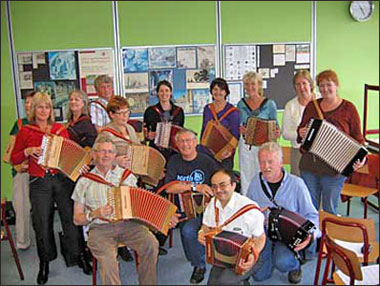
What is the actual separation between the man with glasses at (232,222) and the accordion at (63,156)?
3.62 ft

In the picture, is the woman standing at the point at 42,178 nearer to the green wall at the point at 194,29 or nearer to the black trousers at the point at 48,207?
the black trousers at the point at 48,207

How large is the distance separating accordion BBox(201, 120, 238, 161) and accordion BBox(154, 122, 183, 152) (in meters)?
0.27

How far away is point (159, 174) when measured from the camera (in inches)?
160

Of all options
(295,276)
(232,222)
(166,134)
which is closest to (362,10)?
(166,134)

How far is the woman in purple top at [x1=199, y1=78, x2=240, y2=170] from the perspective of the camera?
168 inches

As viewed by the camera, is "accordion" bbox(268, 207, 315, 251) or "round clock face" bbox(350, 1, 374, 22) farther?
"round clock face" bbox(350, 1, 374, 22)

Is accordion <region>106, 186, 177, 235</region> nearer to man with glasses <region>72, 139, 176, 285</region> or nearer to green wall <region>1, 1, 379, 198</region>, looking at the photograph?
man with glasses <region>72, 139, 176, 285</region>

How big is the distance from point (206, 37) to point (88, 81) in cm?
152

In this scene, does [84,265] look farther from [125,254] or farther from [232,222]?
[232,222]

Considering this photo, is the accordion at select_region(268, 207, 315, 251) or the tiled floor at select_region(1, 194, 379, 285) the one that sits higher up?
the accordion at select_region(268, 207, 315, 251)

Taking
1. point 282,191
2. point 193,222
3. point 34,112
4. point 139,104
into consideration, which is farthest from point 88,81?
point 282,191

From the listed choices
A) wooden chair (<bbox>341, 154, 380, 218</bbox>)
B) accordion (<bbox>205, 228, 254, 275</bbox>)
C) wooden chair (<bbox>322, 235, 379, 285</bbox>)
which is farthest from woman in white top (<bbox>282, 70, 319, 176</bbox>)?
wooden chair (<bbox>322, 235, 379, 285</bbox>)

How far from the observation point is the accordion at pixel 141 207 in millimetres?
3240

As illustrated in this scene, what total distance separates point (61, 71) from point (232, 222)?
332cm
